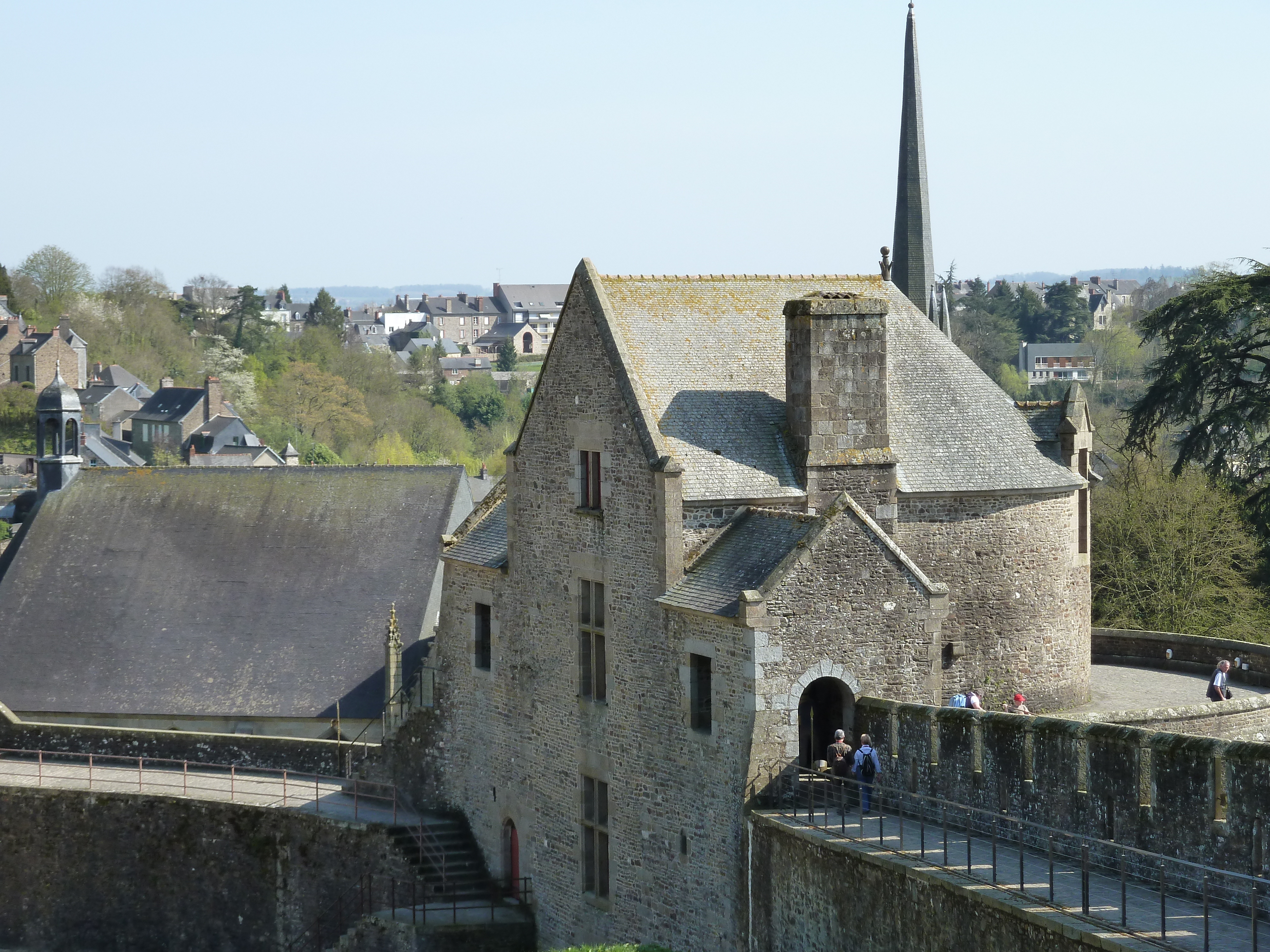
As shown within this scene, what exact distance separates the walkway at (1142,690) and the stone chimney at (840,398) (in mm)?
4534

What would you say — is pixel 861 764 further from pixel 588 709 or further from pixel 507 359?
pixel 507 359

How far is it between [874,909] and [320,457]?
62793 mm

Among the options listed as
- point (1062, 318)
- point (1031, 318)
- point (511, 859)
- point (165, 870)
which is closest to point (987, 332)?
point (1062, 318)

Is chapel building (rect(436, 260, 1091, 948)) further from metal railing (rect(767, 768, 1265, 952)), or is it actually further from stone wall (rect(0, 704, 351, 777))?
stone wall (rect(0, 704, 351, 777))

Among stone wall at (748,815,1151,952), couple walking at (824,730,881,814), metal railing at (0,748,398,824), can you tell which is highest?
couple walking at (824,730,881,814)

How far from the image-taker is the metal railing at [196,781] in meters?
31.7

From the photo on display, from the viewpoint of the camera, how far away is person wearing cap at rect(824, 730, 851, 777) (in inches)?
876

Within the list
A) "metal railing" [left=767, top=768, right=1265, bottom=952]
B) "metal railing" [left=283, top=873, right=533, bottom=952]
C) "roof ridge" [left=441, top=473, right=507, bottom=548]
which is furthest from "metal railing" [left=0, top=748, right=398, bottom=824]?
"metal railing" [left=767, top=768, right=1265, bottom=952]

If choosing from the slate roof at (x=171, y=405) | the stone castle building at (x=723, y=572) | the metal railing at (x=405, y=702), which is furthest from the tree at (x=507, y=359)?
the stone castle building at (x=723, y=572)

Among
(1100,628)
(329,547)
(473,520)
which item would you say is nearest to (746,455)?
(473,520)

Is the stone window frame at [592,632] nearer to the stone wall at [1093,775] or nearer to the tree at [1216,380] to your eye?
the stone wall at [1093,775]

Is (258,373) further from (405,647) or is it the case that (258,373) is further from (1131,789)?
(1131,789)

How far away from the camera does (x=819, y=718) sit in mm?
23312

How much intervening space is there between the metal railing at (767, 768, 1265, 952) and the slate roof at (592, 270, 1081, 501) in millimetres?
4428
